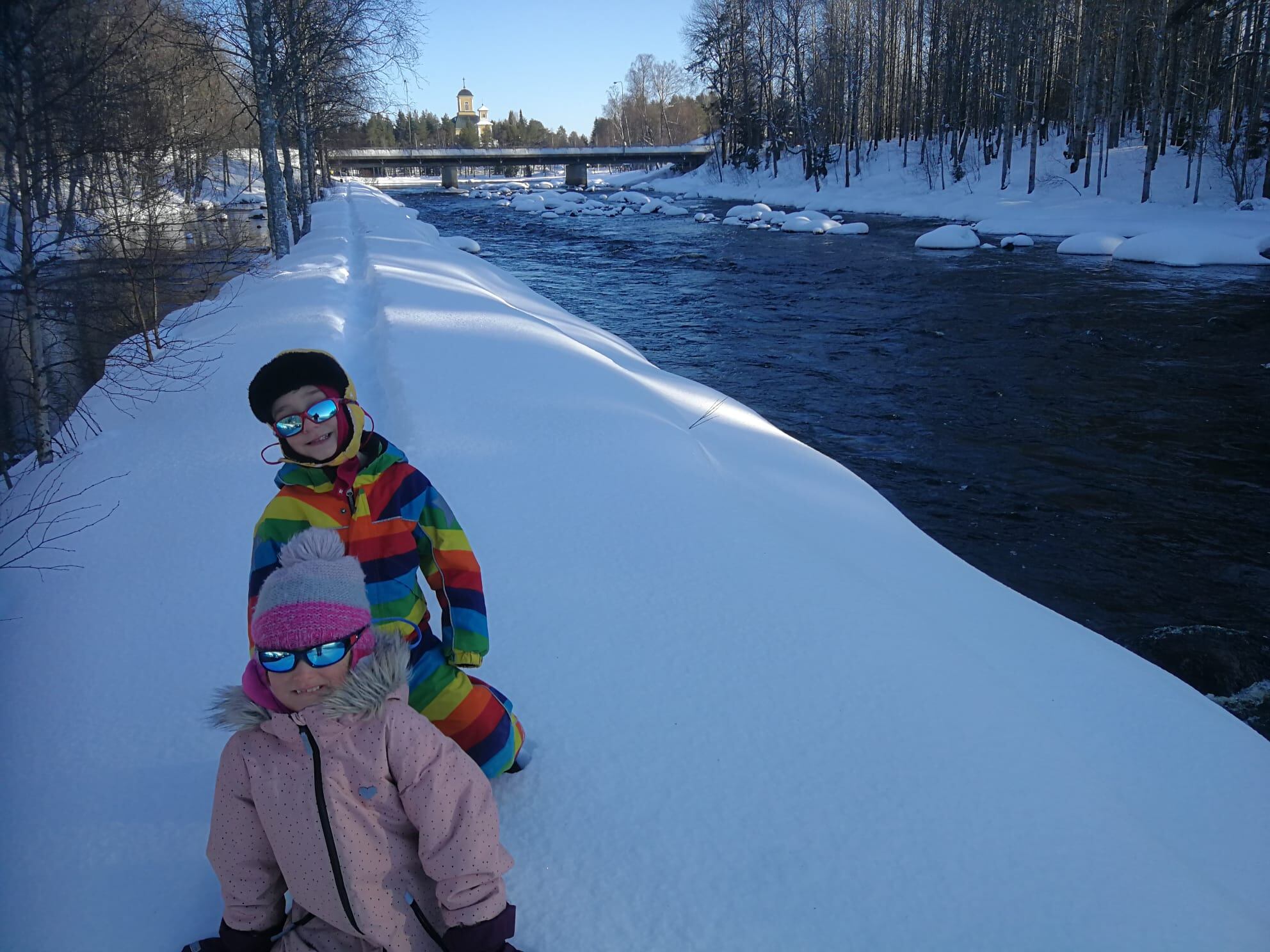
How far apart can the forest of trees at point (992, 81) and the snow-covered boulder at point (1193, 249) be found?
4238mm

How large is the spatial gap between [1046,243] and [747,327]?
498 inches

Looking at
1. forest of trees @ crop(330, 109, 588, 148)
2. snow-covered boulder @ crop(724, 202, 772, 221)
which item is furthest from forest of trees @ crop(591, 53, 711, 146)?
snow-covered boulder @ crop(724, 202, 772, 221)

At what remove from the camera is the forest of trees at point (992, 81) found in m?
24.2

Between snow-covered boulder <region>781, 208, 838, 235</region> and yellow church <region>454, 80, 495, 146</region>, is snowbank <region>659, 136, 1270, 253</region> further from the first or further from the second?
yellow church <region>454, 80, 495, 146</region>

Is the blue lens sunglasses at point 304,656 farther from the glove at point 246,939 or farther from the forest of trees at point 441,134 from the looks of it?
the forest of trees at point 441,134

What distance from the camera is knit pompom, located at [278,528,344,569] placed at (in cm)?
157

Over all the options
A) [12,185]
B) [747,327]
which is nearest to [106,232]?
[12,185]

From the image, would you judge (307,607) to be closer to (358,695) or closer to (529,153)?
(358,695)

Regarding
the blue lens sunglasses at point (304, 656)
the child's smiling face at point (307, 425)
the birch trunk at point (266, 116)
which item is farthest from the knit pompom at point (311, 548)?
the birch trunk at point (266, 116)

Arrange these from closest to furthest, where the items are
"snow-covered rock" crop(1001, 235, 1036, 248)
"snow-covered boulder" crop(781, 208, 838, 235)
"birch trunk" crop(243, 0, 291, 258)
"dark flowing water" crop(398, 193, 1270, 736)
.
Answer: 1. "dark flowing water" crop(398, 193, 1270, 736)
2. "birch trunk" crop(243, 0, 291, 258)
3. "snow-covered rock" crop(1001, 235, 1036, 248)
4. "snow-covered boulder" crop(781, 208, 838, 235)

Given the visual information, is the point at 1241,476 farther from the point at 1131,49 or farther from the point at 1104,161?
the point at 1131,49

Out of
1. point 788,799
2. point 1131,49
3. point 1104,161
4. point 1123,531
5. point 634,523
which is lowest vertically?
point 1123,531

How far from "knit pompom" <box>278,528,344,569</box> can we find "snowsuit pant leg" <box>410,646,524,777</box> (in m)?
0.51

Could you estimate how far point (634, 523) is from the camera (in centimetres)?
380
